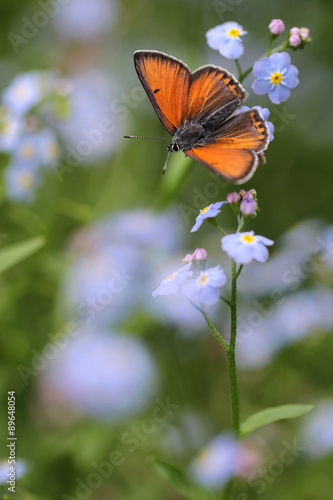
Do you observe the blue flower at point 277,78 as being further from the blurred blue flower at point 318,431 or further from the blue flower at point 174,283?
the blurred blue flower at point 318,431

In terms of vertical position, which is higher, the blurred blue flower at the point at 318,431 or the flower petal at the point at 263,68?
the flower petal at the point at 263,68

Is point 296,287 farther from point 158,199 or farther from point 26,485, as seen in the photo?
point 26,485
